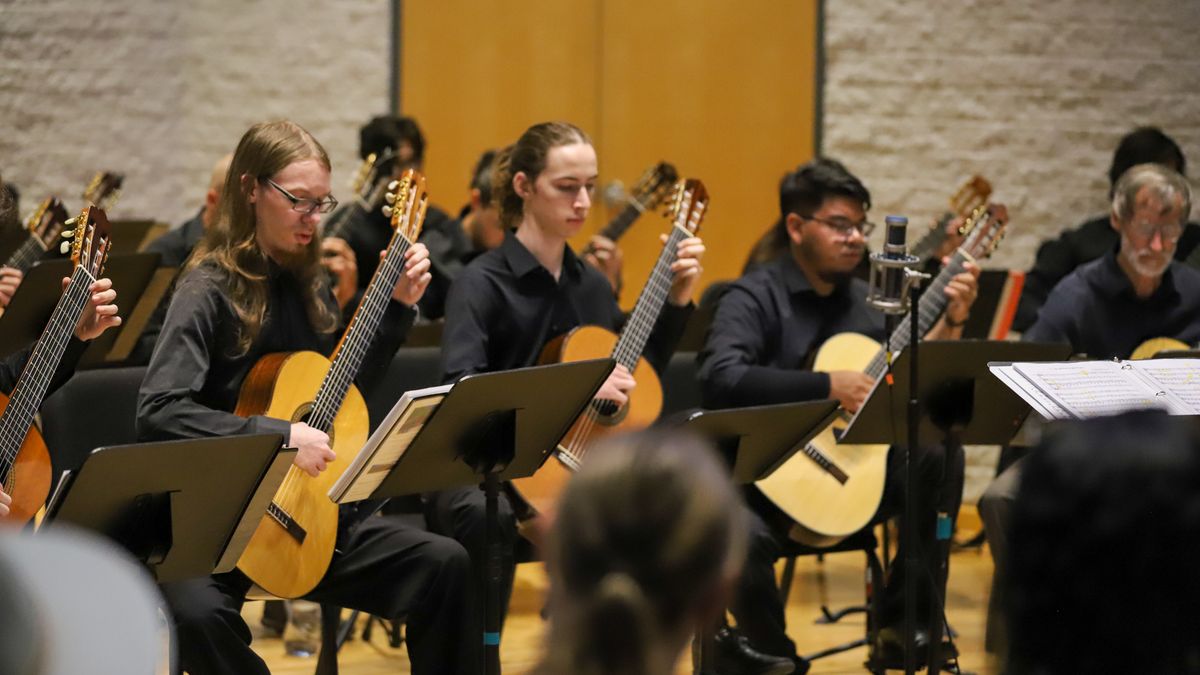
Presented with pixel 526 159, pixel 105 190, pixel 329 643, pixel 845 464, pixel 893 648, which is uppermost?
pixel 526 159

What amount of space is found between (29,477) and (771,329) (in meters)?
2.21

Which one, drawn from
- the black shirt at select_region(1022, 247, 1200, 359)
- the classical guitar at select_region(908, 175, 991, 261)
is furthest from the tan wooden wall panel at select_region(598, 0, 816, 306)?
the black shirt at select_region(1022, 247, 1200, 359)

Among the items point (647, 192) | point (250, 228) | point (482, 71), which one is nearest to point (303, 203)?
point (250, 228)

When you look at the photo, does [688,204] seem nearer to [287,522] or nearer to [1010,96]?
[287,522]

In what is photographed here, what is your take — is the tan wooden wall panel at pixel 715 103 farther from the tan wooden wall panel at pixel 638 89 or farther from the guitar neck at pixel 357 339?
the guitar neck at pixel 357 339

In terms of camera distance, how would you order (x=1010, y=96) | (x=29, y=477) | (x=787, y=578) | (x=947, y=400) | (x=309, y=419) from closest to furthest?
1. (x=29, y=477)
2. (x=309, y=419)
3. (x=947, y=400)
4. (x=787, y=578)
5. (x=1010, y=96)

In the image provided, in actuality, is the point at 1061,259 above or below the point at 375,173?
below

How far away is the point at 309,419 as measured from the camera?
3537mm

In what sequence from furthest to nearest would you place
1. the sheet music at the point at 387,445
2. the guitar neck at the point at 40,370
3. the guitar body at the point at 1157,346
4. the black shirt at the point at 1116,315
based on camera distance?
1. the black shirt at the point at 1116,315
2. the guitar body at the point at 1157,346
3. the guitar neck at the point at 40,370
4. the sheet music at the point at 387,445

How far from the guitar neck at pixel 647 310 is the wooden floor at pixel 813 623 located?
642 millimetres

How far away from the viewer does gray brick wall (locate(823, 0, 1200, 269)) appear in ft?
24.5

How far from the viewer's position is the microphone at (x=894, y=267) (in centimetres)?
391

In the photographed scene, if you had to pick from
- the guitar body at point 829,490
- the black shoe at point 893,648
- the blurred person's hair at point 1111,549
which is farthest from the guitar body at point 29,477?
the blurred person's hair at point 1111,549

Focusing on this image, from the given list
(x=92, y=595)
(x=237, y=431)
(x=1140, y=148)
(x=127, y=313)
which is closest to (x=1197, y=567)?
(x=92, y=595)
